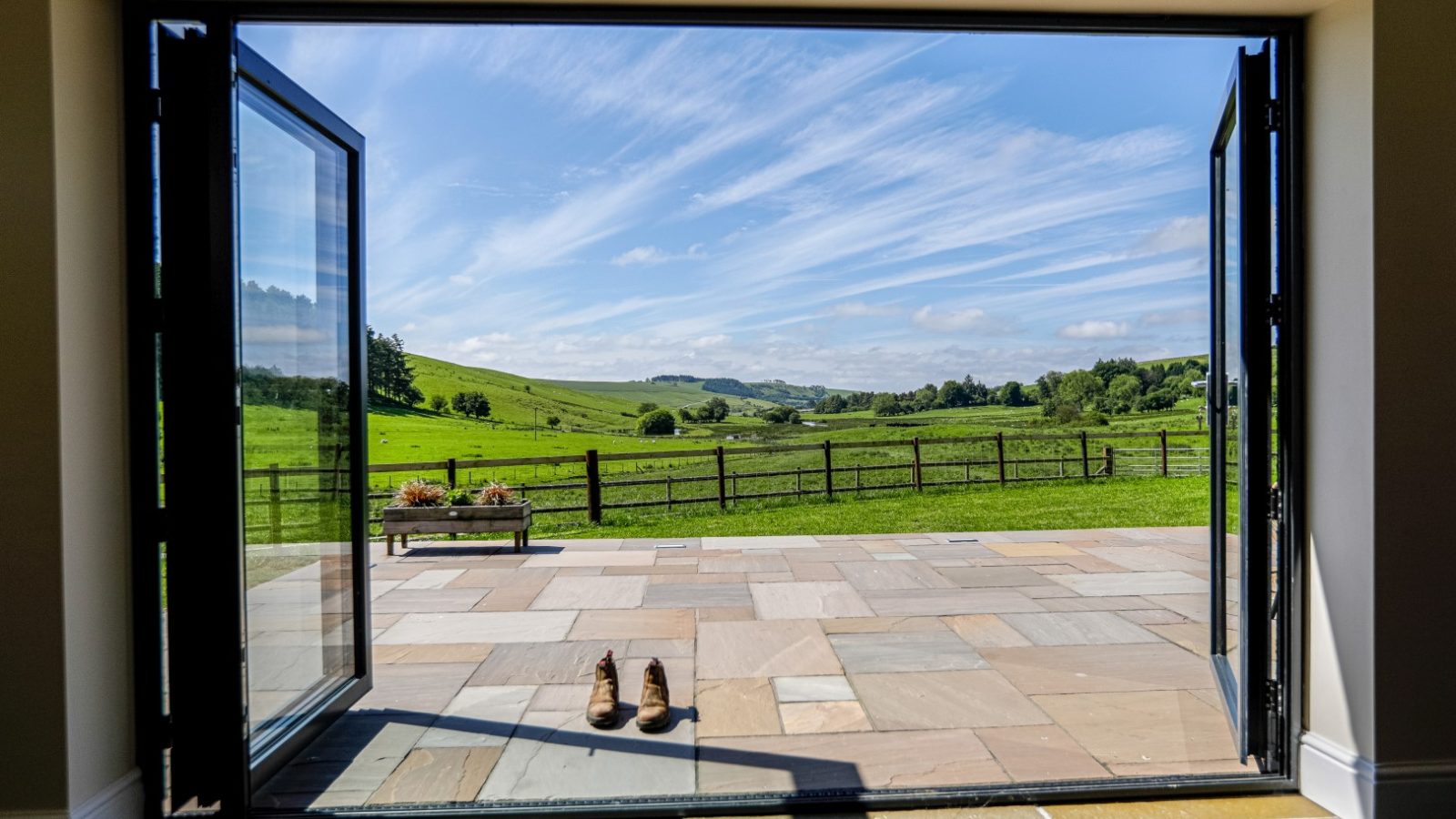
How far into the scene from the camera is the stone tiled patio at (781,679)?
2.46 meters

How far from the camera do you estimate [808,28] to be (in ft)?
7.66

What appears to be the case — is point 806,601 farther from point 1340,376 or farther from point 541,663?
point 1340,376

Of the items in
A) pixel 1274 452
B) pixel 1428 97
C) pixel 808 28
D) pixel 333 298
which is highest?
pixel 808 28

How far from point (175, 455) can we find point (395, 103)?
23253 millimetres

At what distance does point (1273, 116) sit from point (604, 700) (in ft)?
9.52

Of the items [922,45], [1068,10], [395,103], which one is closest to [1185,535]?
[1068,10]

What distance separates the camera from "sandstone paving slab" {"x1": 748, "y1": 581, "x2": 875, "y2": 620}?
4547 millimetres

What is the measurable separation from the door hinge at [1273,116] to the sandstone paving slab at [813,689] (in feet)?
7.88

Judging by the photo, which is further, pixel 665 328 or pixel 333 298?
pixel 665 328

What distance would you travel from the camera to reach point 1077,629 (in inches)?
162

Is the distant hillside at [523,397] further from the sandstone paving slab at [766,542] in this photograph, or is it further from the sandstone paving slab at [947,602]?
the sandstone paving slab at [947,602]

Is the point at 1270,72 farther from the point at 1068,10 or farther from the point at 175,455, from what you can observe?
the point at 175,455

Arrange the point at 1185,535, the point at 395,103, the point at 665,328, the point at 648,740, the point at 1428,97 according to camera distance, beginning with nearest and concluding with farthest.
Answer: the point at 1428,97 → the point at 648,740 → the point at 1185,535 → the point at 395,103 → the point at 665,328

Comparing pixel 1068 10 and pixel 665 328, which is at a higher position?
pixel 665 328
